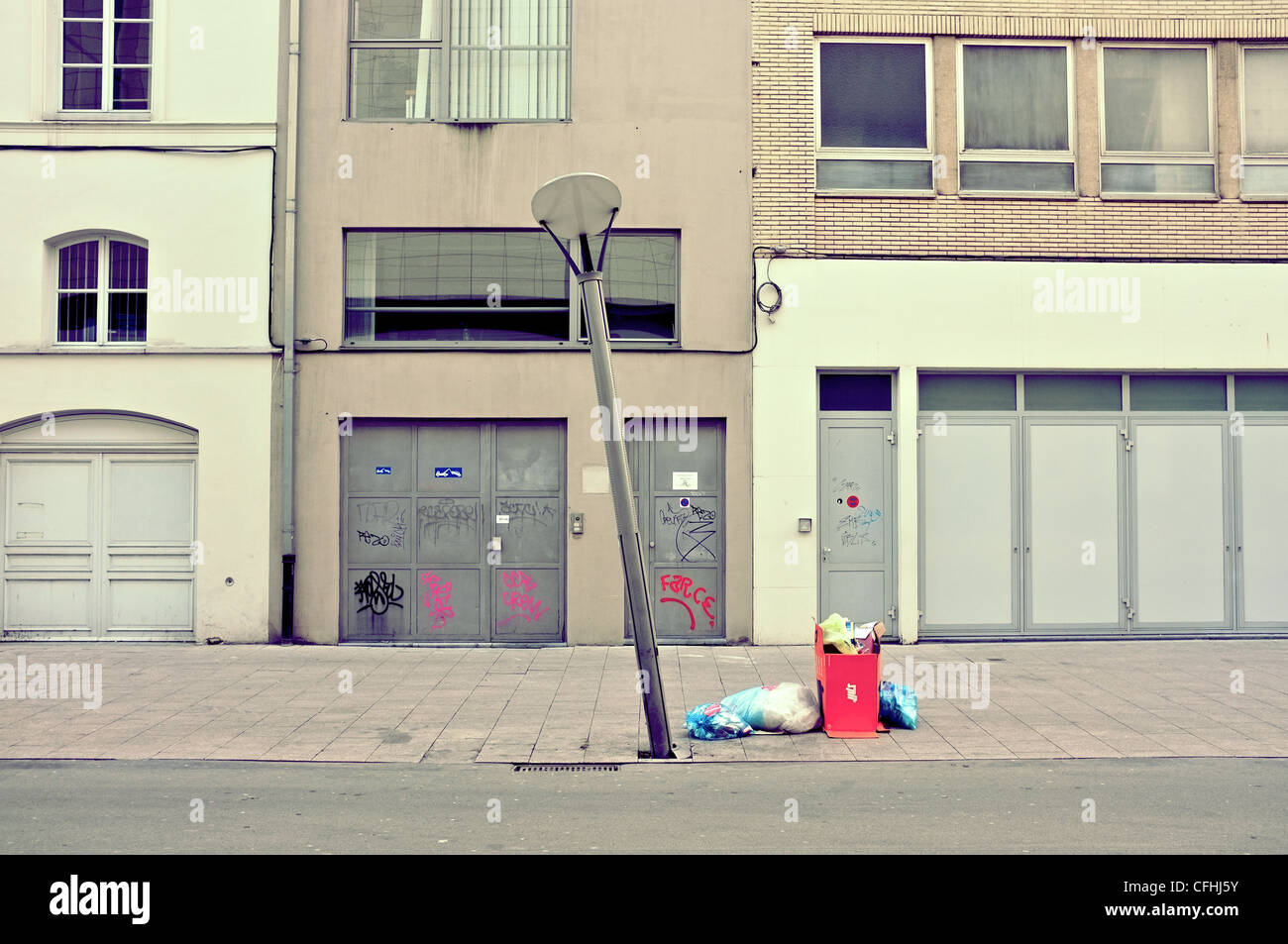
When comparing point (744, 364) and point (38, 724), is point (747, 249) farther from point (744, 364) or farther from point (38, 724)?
point (38, 724)

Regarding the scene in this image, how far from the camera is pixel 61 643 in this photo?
43.4 ft

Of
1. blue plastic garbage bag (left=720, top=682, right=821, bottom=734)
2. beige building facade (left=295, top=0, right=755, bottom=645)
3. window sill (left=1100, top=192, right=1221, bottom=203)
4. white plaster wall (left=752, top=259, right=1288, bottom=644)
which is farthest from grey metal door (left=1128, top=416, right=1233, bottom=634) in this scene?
blue plastic garbage bag (left=720, top=682, right=821, bottom=734)

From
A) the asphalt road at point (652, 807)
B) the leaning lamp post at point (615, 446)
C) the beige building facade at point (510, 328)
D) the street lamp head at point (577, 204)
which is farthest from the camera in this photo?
the beige building facade at point (510, 328)

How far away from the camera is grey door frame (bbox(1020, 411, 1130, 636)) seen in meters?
13.5

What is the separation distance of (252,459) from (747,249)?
20.7ft

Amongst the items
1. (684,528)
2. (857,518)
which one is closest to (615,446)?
(684,528)

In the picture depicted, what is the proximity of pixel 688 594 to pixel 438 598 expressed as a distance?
9.65ft

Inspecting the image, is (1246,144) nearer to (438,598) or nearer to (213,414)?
(438,598)

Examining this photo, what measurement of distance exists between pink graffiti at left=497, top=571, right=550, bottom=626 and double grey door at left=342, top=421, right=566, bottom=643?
0.04 feet

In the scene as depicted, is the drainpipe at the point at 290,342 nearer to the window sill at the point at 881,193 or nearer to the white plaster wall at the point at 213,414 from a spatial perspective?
the white plaster wall at the point at 213,414

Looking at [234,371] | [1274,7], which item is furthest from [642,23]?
[1274,7]

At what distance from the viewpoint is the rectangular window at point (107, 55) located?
1369 centimetres

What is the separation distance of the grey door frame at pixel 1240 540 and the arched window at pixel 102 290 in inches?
520

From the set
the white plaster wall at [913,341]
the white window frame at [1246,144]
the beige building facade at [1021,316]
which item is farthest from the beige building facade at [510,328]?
the white window frame at [1246,144]
